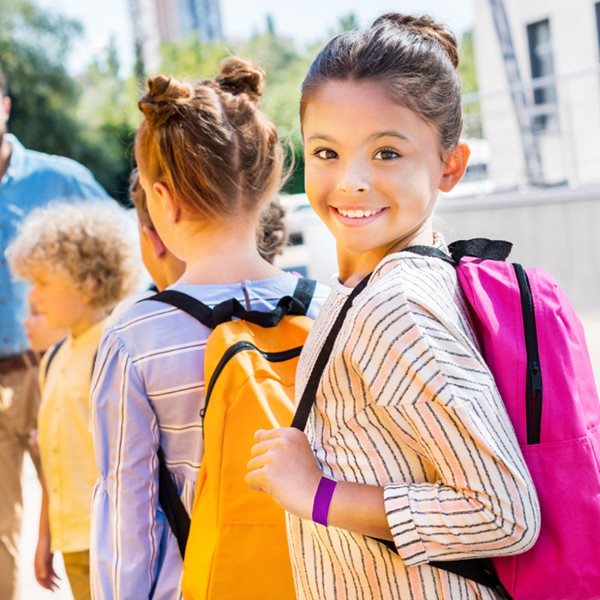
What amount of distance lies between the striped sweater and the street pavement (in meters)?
3.59

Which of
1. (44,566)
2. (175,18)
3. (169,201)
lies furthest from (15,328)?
(175,18)

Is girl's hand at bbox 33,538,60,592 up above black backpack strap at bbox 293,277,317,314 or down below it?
below

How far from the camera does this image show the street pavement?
4.95m

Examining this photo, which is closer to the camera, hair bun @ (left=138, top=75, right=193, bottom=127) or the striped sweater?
the striped sweater

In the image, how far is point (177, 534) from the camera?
219cm

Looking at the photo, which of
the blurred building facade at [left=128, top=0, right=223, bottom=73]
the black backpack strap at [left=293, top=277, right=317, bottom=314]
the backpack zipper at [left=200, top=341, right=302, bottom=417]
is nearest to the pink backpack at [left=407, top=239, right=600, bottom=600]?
the backpack zipper at [left=200, top=341, right=302, bottom=417]

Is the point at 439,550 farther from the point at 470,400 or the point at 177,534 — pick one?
the point at 177,534

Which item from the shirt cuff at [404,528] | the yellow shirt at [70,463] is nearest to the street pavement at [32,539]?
the yellow shirt at [70,463]

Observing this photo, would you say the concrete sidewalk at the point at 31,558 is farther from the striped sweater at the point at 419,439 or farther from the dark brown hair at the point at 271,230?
the striped sweater at the point at 419,439

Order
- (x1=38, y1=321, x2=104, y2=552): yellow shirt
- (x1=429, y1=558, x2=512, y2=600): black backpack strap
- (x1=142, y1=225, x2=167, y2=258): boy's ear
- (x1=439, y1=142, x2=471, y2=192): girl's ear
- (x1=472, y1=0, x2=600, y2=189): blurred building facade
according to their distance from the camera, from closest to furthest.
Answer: (x1=429, y1=558, x2=512, y2=600): black backpack strap
(x1=439, y1=142, x2=471, y2=192): girl's ear
(x1=142, y1=225, x2=167, y2=258): boy's ear
(x1=38, y1=321, x2=104, y2=552): yellow shirt
(x1=472, y1=0, x2=600, y2=189): blurred building facade

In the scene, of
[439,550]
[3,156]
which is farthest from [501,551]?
[3,156]

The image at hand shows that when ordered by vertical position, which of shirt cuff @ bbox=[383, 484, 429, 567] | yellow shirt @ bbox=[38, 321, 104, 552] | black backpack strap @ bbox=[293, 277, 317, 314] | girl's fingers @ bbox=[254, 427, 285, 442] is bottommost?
yellow shirt @ bbox=[38, 321, 104, 552]

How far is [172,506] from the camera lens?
2.19 meters

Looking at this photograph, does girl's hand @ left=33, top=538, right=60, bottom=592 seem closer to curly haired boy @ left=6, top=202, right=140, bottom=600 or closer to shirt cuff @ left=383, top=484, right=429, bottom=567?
curly haired boy @ left=6, top=202, right=140, bottom=600
